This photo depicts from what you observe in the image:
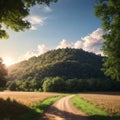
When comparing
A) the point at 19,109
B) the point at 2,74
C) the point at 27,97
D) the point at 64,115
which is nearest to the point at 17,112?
the point at 19,109

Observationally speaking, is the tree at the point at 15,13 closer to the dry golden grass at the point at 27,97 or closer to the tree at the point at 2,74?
the dry golden grass at the point at 27,97

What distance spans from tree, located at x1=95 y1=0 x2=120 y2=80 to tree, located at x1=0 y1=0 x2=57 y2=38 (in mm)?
10468

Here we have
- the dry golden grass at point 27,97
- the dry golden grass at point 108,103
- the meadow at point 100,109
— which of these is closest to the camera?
the meadow at point 100,109

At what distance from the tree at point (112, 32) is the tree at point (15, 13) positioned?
10.5m

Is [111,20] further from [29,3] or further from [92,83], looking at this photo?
[92,83]

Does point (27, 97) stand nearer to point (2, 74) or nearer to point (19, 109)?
point (2, 74)

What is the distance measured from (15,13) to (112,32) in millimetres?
13215

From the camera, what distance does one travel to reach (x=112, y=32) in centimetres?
2969

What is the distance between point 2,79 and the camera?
68625 mm

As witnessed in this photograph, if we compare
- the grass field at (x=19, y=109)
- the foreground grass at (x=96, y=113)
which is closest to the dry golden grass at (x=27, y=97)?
the grass field at (x=19, y=109)

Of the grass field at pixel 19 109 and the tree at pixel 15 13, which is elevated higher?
the tree at pixel 15 13

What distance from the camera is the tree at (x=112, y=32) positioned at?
28438 millimetres

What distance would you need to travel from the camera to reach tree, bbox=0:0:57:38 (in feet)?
62.0

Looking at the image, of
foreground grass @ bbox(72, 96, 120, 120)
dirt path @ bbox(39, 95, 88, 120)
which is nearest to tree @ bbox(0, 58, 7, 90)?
foreground grass @ bbox(72, 96, 120, 120)
